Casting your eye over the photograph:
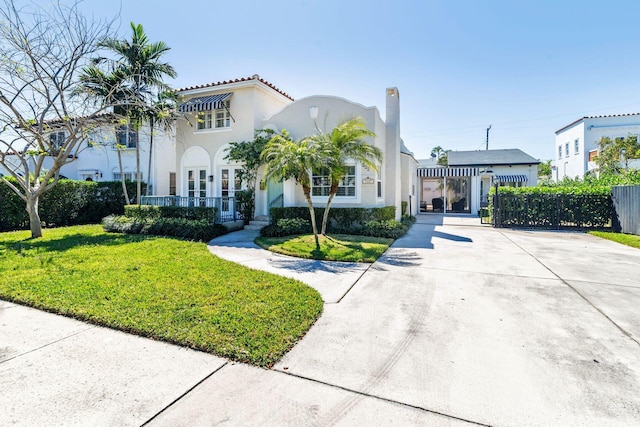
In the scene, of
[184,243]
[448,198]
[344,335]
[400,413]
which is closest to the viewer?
[400,413]

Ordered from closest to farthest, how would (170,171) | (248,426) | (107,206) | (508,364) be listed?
(248,426), (508,364), (107,206), (170,171)

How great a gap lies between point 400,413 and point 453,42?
16119 millimetres

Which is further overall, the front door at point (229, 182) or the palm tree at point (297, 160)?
the front door at point (229, 182)

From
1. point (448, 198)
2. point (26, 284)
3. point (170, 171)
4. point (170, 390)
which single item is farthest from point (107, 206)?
point (448, 198)

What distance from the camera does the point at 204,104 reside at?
1592cm

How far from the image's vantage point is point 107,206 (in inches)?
727

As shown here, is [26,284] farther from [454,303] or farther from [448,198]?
[448,198]

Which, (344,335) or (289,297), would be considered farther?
(289,297)

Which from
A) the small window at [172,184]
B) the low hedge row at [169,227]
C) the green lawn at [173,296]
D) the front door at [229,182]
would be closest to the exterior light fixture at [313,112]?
the front door at [229,182]

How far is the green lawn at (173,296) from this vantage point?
4.03 meters

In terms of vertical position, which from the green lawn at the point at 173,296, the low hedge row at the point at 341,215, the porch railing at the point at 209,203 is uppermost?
the porch railing at the point at 209,203

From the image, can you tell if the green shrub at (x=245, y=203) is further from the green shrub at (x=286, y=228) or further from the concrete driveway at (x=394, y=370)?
the concrete driveway at (x=394, y=370)

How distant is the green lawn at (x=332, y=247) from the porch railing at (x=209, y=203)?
3021mm

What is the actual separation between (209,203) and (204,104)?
529 cm
